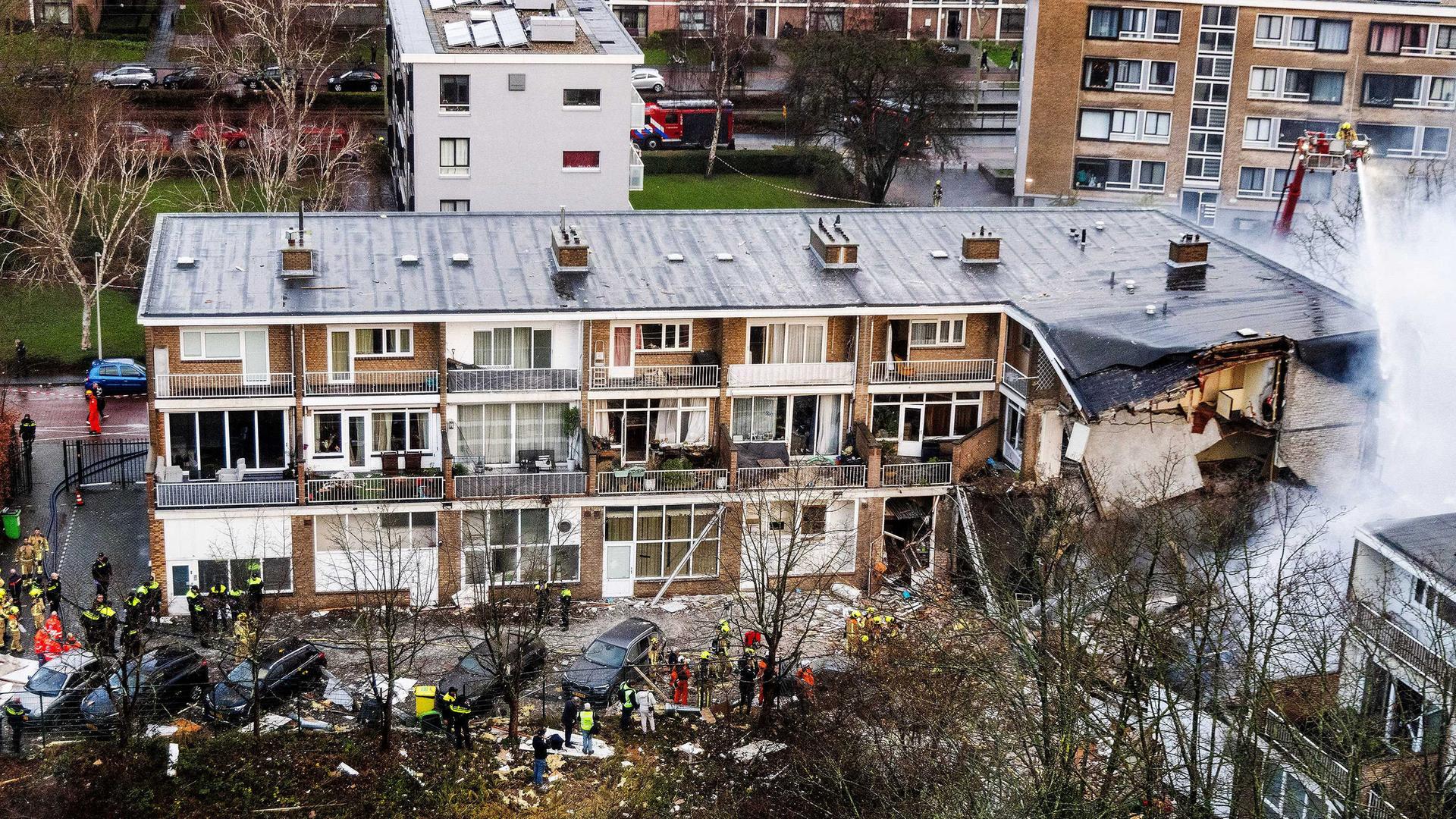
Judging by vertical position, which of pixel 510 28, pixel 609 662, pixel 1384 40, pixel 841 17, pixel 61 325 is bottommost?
pixel 609 662

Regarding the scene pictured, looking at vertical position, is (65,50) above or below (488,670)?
above

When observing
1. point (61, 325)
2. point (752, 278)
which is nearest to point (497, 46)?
point (61, 325)

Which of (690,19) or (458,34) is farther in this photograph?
(690,19)

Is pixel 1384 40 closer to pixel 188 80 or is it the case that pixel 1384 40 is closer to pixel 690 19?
pixel 690 19

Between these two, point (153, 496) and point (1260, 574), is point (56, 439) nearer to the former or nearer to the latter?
point (153, 496)

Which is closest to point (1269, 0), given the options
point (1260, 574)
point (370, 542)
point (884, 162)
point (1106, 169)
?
point (1106, 169)

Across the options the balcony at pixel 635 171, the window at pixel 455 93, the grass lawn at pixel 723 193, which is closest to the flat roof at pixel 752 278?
the window at pixel 455 93

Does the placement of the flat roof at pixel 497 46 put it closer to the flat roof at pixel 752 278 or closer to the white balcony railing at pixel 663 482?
the flat roof at pixel 752 278

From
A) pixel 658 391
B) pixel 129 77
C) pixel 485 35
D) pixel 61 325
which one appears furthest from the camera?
pixel 129 77

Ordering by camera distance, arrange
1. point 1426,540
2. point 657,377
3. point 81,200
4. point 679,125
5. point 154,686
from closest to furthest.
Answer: point 1426,540 → point 154,686 → point 657,377 → point 81,200 → point 679,125
